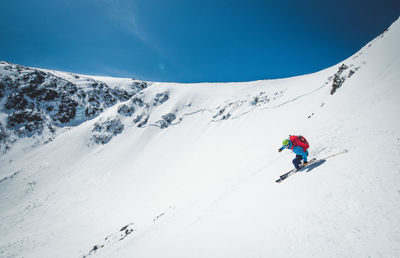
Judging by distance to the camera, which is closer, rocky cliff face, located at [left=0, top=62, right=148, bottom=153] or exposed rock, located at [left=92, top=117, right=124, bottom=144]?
exposed rock, located at [left=92, top=117, right=124, bottom=144]

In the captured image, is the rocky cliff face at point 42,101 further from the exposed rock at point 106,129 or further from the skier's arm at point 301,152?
the skier's arm at point 301,152

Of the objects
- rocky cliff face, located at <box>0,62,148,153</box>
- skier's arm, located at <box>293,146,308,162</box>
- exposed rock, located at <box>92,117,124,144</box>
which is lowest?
skier's arm, located at <box>293,146,308,162</box>

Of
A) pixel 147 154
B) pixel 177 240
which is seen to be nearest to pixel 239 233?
pixel 177 240

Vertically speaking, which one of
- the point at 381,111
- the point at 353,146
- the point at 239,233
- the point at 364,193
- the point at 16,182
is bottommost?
the point at 364,193

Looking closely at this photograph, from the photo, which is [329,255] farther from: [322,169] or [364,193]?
[322,169]

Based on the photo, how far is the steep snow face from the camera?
14.0 feet

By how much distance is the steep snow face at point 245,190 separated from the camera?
4.28m

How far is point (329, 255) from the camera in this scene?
3.56m

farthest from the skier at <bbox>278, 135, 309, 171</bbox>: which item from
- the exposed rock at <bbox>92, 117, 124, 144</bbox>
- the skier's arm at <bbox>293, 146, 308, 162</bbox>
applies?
the exposed rock at <bbox>92, 117, 124, 144</bbox>

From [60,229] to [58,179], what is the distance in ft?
69.6

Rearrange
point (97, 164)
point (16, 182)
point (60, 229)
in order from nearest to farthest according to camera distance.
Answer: point (60, 229) < point (16, 182) < point (97, 164)

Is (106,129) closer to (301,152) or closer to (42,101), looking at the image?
(42,101)

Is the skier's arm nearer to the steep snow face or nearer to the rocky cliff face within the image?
the steep snow face

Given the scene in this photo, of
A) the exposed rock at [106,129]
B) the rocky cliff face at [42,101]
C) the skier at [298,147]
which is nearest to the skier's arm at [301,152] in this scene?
the skier at [298,147]
